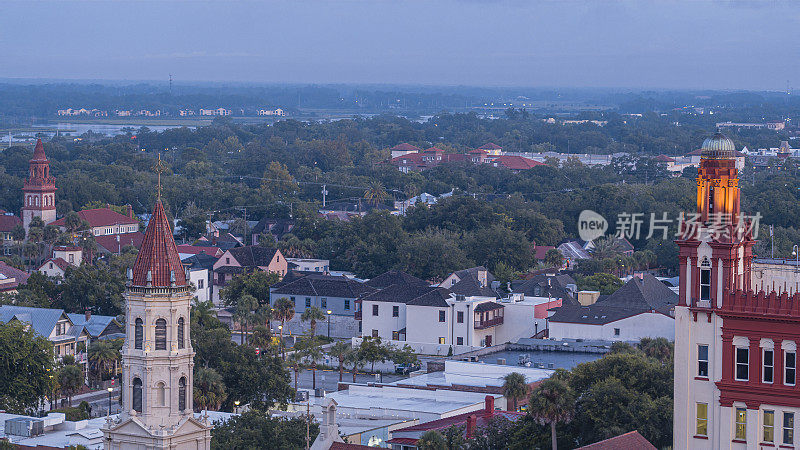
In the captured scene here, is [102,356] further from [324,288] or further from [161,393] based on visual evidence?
[161,393]

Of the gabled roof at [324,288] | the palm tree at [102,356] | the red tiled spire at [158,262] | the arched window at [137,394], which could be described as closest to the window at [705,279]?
the red tiled spire at [158,262]

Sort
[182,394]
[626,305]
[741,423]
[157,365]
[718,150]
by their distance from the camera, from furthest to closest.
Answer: [626,305] → [182,394] → [718,150] → [157,365] → [741,423]

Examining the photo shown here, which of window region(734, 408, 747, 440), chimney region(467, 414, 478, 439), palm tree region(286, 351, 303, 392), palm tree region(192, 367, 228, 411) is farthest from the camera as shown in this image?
palm tree region(286, 351, 303, 392)

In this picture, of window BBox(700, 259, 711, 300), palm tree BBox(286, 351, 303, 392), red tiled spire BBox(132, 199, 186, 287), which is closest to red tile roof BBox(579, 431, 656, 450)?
window BBox(700, 259, 711, 300)

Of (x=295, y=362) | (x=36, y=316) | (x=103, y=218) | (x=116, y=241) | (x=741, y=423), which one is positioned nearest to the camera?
(x=741, y=423)

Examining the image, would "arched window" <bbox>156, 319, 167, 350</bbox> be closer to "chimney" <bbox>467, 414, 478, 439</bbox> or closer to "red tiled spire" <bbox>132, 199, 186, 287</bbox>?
"red tiled spire" <bbox>132, 199, 186, 287</bbox>

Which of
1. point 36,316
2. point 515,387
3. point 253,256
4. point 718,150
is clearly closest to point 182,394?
point 515,387
